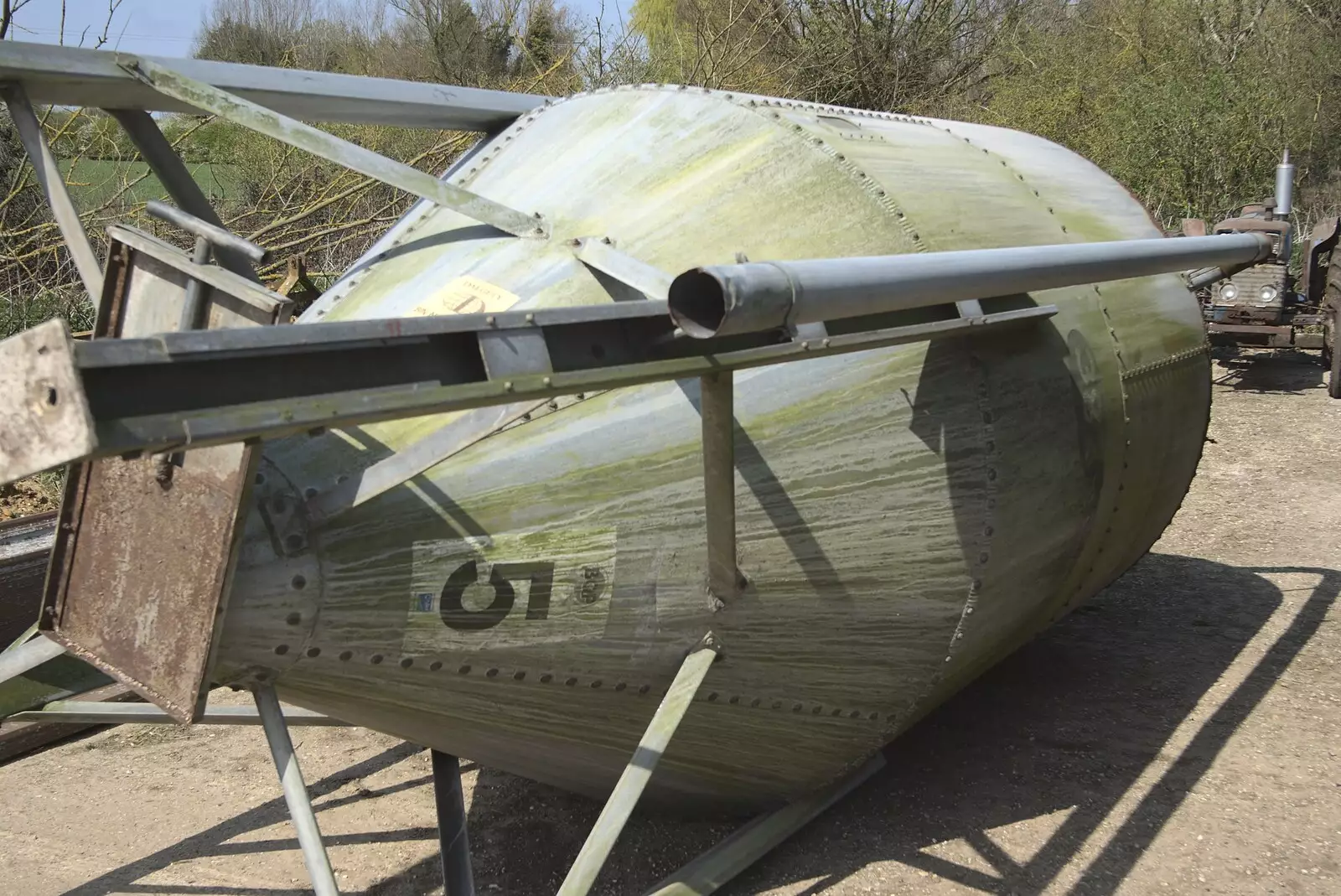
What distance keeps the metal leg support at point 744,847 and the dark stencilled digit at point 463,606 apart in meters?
0.96

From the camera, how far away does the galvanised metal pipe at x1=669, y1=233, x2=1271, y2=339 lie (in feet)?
6.66

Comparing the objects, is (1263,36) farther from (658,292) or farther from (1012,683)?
(658,292)

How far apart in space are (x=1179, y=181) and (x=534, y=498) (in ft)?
54.5

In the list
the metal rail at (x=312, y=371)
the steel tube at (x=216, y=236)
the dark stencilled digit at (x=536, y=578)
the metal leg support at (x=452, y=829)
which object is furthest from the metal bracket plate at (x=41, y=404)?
the metal leg support at (x=452, y=829)

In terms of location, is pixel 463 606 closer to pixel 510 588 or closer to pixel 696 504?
pixel 510 588

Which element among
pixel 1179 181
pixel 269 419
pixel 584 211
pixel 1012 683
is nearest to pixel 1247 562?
pixel 1012 683

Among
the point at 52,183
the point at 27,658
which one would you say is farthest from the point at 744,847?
the point at 52,183

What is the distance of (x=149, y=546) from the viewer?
247cm

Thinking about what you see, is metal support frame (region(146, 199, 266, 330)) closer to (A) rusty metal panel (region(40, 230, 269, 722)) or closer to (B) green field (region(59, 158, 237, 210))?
(A) rusty metal panel (region(40, 230, 269, 722))

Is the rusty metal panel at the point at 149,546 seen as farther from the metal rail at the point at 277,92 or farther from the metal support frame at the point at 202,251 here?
the metal rail at the point at 277,92

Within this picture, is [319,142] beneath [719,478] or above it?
above

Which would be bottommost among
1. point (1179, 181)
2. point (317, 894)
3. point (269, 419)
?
point (317, 894)

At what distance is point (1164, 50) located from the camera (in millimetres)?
20234

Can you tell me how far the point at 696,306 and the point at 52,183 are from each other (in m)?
1.91
